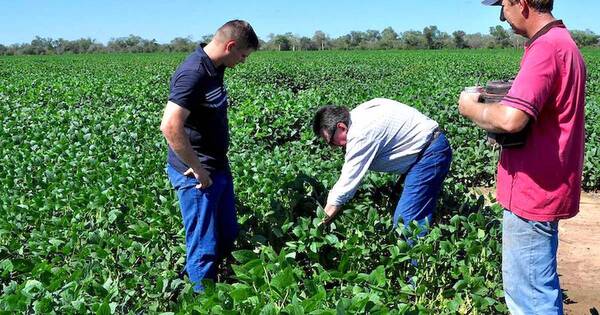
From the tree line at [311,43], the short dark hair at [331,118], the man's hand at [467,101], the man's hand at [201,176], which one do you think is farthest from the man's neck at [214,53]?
the tree line at [311,43]

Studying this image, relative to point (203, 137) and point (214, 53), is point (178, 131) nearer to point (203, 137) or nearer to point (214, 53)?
point (203, 137)

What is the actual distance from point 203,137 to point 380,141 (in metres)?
1.08

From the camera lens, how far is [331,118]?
12.0ft

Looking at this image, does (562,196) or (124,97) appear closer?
(562,196)

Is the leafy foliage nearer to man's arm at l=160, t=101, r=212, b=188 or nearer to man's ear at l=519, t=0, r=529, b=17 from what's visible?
man's arm at l=160, t=101, r=212, b=188

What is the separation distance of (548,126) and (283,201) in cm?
219

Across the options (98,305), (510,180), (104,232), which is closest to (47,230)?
(104,232)

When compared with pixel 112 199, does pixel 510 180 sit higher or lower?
higher

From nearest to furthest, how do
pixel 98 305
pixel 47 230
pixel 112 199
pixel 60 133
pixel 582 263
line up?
1. pixel 98 305
2. pixel 47 230
3. pixel 112 199
4. pixel 582 263
5. pixel 60 133

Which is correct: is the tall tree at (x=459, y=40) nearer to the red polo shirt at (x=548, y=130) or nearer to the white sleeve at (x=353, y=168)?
→ the white sleeve at (x=353, y=168)

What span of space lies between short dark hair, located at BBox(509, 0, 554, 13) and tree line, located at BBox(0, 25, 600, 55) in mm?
68368

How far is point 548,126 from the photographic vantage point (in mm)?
2564

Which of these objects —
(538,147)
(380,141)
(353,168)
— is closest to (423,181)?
(380,141)

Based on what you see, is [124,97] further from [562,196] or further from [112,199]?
[562,196]
